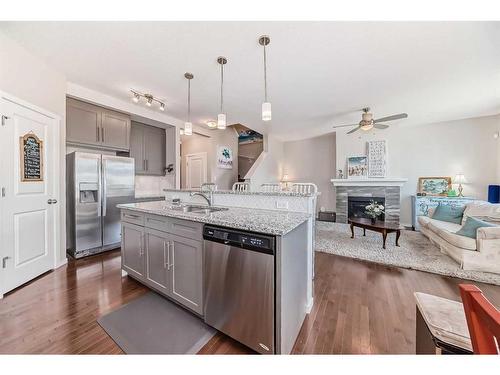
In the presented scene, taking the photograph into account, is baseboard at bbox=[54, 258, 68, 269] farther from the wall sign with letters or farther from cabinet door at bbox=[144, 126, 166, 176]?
cabinet door at bbox=[144, 126, 166, 176]

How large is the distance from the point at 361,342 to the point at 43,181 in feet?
12.5

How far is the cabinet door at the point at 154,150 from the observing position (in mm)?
4359

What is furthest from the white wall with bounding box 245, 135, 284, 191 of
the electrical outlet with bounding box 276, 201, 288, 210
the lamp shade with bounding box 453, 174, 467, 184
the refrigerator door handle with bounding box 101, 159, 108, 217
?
the lamp shade with bounding box 453, 174, 467, 184

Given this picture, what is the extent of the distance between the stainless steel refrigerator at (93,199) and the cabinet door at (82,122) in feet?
1.08

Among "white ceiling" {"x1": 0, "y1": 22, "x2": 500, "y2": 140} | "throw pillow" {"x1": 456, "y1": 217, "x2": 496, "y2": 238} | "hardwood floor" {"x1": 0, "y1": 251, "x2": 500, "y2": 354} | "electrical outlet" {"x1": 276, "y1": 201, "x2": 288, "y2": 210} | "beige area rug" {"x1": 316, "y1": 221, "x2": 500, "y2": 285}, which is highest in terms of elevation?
"white ceiling" {"x1": 0, "y1": 22, "x2": 500, "y2": 140}

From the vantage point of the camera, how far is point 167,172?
4.63m

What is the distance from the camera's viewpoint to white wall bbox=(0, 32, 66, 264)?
2084 mm

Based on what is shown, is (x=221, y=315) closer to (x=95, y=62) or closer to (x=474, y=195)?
(x=95, y=62)

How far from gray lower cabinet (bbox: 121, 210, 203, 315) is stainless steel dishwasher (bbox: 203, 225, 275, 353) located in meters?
0.13
